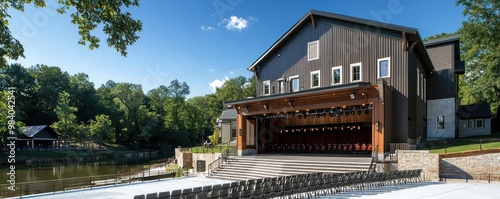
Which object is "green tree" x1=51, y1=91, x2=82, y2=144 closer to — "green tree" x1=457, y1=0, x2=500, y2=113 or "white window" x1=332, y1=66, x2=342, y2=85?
"white window" x1=332, y1=66, x2=342, y2=85

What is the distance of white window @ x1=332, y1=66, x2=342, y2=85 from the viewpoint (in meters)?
23.4

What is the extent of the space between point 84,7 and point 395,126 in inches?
706

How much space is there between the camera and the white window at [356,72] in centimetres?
2255

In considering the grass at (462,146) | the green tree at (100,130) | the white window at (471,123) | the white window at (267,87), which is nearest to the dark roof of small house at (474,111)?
the white window at (471,123)

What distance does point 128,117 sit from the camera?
221ft

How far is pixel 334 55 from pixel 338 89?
472 cm

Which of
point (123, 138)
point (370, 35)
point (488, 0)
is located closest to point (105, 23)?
point (370, 35)

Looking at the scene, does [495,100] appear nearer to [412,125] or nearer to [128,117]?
[412,125]

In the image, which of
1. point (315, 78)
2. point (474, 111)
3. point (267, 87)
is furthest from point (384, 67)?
point (474, 111)

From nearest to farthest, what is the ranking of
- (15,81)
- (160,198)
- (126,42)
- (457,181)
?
(126,42) < (160,198) < (457,181) < (15,81)

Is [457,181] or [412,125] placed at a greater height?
[412,125]

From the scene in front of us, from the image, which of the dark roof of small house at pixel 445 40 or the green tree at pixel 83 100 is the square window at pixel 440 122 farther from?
the green tree at pixel 83 100

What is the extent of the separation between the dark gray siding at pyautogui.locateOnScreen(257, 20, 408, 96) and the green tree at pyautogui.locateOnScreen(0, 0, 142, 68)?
56.2ft

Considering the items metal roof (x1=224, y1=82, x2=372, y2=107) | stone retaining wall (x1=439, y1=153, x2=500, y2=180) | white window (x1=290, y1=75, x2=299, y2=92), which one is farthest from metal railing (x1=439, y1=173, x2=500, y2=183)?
white window (x1=290, y1=75, x2=299, y2=92)
